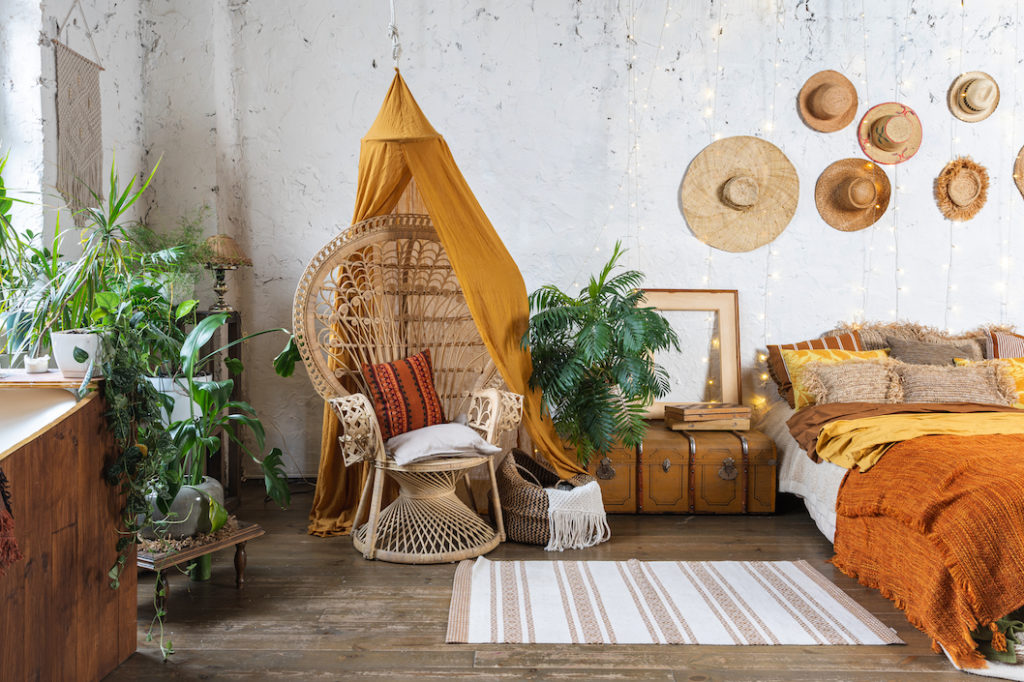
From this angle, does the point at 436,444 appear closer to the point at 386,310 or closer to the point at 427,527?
the point at 427,527

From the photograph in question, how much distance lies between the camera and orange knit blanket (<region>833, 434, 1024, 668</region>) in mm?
2098

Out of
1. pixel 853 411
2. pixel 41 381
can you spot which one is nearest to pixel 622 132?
pixel 853 411

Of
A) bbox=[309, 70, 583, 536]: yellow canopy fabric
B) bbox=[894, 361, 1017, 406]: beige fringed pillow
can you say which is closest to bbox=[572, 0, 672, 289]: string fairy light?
bbox=[309, 70, 583, 536]: yellow canopy fabric

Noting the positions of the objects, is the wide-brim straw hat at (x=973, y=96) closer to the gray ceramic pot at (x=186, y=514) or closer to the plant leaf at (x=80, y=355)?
the gray ceramic pot at (x=186, y=514)

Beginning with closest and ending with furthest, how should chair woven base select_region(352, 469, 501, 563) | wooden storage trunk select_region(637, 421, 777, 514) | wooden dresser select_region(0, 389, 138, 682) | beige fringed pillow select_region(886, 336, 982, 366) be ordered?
wooden dresser select_region(0, 389, 138, 682) < chair woven base select_region(352, 469, 501, 563) < wooden storage trunk select_region(637, 421, 777, 514) < beige fringed pillow select_region(886, 336, 982, 366)

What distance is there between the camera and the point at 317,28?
3965 millimetres

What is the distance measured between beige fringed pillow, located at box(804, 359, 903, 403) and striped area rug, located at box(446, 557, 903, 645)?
991 millimetres

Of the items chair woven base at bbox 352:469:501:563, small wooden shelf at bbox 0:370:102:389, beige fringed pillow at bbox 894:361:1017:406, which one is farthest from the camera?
beige fringed pillow at bbox 894:361:1017:406

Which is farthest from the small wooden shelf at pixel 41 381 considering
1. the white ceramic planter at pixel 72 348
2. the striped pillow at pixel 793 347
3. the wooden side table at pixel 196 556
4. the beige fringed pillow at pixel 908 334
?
the beige fringed pillow at pixel 908 334

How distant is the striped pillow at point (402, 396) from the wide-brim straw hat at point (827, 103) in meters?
2.59

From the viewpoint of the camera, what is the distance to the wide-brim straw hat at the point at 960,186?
13.3ft

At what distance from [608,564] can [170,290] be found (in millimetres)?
2040

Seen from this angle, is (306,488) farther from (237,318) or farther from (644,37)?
(644,37)

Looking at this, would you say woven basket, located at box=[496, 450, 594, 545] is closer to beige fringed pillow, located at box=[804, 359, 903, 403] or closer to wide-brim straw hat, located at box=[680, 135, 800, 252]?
beige fringed pillow, located at box=[804, 359, 903, 403]
